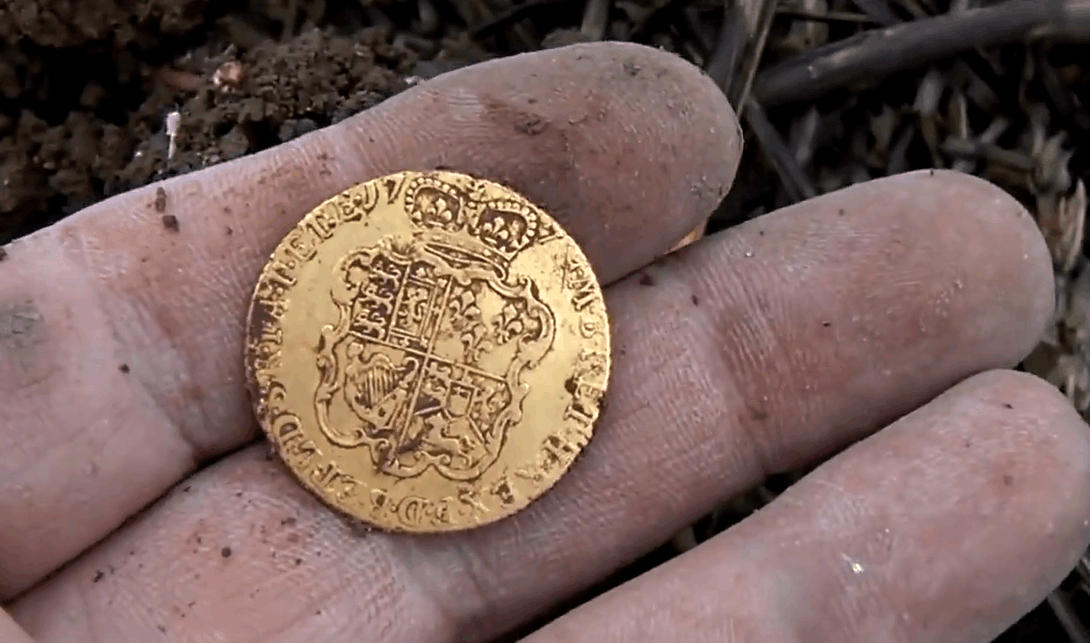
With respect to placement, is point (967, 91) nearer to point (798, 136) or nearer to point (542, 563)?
point (798, 136)

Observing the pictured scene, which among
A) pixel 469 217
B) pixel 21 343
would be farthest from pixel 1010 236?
pixel 21 343

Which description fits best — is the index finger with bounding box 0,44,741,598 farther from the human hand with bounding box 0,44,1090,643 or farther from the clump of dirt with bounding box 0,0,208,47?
the clump of dirt with bounding box 0,0,208,47

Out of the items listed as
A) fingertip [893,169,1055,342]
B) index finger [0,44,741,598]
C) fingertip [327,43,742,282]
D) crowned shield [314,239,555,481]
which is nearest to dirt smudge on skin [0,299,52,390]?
index finger [0,44,741,598]

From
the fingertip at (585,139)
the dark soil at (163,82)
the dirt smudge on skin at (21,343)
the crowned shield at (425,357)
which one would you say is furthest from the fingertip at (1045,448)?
the dirt smudge on skin at (21,343)

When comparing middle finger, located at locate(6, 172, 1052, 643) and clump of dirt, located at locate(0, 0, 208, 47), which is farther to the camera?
clump of dirt, located at locate(0, 0, 208, 47)

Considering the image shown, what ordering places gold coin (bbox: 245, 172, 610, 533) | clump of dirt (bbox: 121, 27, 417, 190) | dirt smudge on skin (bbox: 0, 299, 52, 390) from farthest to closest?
1. clump of dirt (bbox: 121, 27, 417, 190)
2. gold coin (bbox: 245, 172, 610, 533)
3. dirt smudge on skin (bbox: 0, 299, 52, 390)

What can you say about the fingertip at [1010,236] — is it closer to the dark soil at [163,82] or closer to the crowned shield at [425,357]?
the crowned shield at [425,357]

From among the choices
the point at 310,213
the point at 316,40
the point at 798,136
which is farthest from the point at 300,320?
the point at 798,136
